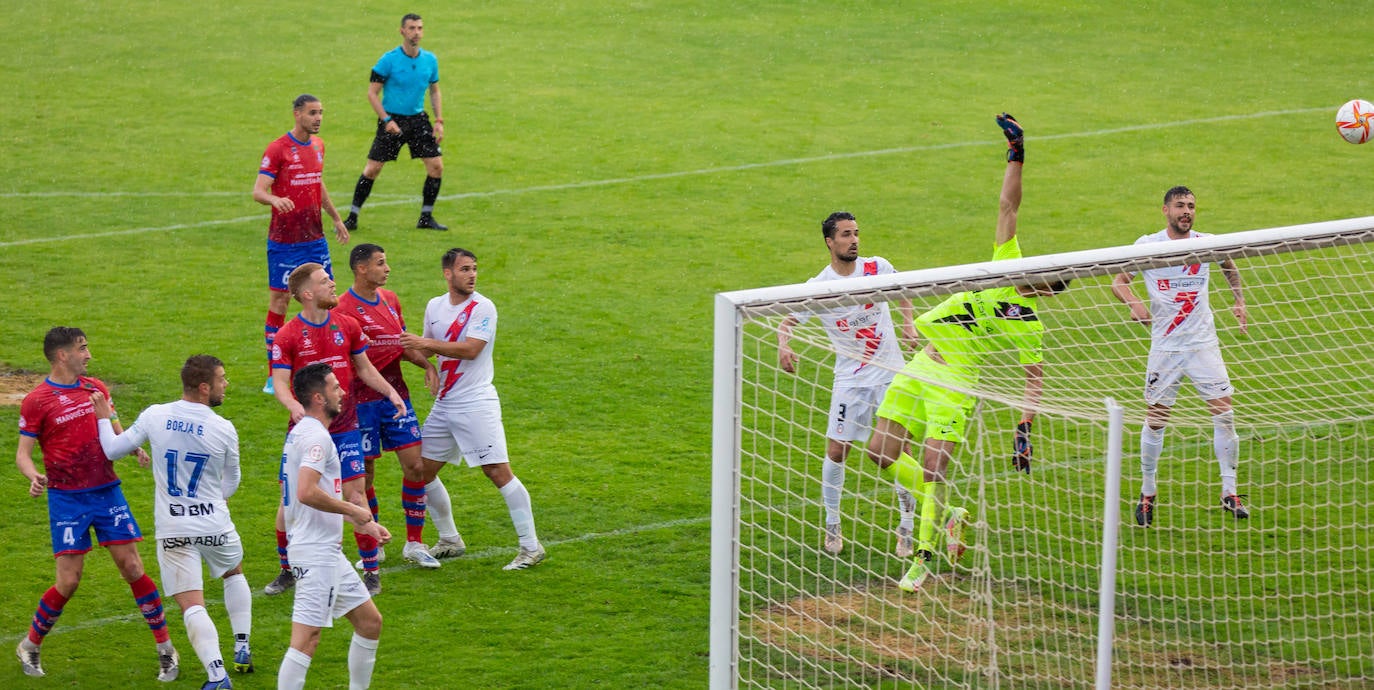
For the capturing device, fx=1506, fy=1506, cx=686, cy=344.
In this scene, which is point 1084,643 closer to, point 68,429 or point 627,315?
point 68,429


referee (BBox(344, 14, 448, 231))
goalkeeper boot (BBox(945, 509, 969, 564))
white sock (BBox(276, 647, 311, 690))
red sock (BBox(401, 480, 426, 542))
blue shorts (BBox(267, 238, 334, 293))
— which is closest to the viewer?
white sock (BBox(276, 647, 311, 690))

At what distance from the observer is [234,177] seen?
17.3m

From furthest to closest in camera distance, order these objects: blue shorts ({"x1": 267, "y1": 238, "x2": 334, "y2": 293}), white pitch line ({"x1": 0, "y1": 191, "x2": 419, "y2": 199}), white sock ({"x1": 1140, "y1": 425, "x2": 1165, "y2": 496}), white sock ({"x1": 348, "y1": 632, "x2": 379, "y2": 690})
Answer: white pitch line ({"x1": 0, "y1": 191, "x2": 419, "y2": 199}), blue shorts ({"x1": 267, "y1": 238, "x2": 334, "y2": 293}), white sock ({"x1": 1140, "y1": 425, "x2": 1165, "y2": 496}), white sock ({"x1": 348, "y1": 632, "x2": 379, "y2": 690})

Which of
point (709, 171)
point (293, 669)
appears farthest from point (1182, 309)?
point (709, 171)

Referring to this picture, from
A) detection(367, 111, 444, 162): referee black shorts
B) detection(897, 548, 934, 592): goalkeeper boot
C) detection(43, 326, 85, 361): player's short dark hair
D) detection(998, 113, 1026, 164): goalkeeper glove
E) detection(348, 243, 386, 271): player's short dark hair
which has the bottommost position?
detection(897, 548, 934, 592): goalkeeper boot

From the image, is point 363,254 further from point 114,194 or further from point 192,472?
point 114,194

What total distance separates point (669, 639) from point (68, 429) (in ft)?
10.3

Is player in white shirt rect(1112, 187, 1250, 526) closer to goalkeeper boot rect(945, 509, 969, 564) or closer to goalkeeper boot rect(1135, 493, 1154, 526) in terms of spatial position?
goalkeeper boot rect(1135, 493, 1154, 526)

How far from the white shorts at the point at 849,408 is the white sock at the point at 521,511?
1.76 metres

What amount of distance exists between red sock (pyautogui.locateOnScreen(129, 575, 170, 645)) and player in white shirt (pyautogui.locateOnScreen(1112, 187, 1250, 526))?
18.2 ft

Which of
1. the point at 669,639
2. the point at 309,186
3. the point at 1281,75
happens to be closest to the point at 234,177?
the point at 309,186

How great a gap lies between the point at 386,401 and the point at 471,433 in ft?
1.68

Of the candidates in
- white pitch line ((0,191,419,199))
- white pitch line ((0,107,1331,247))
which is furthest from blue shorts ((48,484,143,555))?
white pitch line ((0,191,419,199))

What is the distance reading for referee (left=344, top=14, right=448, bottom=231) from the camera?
15.4 m
